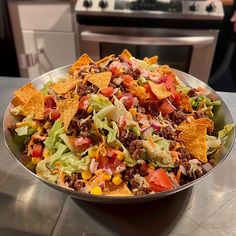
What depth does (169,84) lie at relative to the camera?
38.9 inches

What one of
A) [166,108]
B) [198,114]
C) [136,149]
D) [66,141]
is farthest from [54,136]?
[198,114]

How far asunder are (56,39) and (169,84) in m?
1.37

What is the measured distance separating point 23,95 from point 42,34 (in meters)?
1.24

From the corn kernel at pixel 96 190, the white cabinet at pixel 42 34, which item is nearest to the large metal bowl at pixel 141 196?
the corn kernel at pixel 96 190

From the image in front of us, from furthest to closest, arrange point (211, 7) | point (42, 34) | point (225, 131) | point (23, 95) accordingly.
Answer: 1. point (42, 34)
2. point (211, 7)
3. point (23, 95)
4. point (225, 131)

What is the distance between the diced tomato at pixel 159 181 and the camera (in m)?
0.75

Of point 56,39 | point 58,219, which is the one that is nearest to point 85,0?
point 56,39

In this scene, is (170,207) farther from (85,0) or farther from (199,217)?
(85,0)

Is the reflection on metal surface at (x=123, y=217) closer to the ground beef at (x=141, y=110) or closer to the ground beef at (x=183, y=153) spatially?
the ground beef at (x=183, y=153)

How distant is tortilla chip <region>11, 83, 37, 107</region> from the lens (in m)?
1.01

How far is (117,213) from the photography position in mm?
814

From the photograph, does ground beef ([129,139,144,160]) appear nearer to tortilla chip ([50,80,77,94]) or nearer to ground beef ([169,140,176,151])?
ground beef ([169,140,176,151])

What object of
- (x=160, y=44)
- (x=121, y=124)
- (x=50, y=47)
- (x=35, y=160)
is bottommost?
(x=50, y=47)

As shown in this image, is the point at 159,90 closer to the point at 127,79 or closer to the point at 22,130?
the point at 127,79
